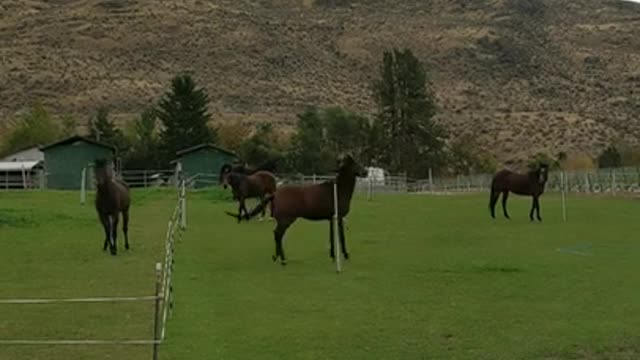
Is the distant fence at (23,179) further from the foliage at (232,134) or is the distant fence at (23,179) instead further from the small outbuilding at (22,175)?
the foliage at (232,134)

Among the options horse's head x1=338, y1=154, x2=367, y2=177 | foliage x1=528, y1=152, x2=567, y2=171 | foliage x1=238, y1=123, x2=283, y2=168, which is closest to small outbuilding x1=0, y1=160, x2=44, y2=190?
foliage x1=238, y1=123, x2=283, y2=168

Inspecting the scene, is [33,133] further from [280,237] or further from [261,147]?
[280,237]

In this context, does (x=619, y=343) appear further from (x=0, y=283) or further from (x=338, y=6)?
(x=338, y=6)

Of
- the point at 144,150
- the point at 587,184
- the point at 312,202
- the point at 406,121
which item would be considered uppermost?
the point at 406,121

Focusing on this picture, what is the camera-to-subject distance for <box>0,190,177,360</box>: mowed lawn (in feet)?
42.7

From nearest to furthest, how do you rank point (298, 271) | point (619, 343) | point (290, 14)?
point (619, 343), point (298, 271), point (290, 14)

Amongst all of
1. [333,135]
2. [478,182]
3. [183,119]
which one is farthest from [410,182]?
[183,119]

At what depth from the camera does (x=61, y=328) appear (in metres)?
13.6

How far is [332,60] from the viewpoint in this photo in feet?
449

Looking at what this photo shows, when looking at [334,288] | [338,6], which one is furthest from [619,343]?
[338,6]

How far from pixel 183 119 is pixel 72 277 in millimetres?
65657

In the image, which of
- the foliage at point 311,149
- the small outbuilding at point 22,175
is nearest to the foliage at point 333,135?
the foliage at point 311,149

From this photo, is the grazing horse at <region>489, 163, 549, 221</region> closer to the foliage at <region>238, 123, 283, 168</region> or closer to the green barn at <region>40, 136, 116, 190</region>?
the foliage at <region>238, 123, 283, 168</region>

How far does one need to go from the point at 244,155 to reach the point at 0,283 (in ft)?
202
